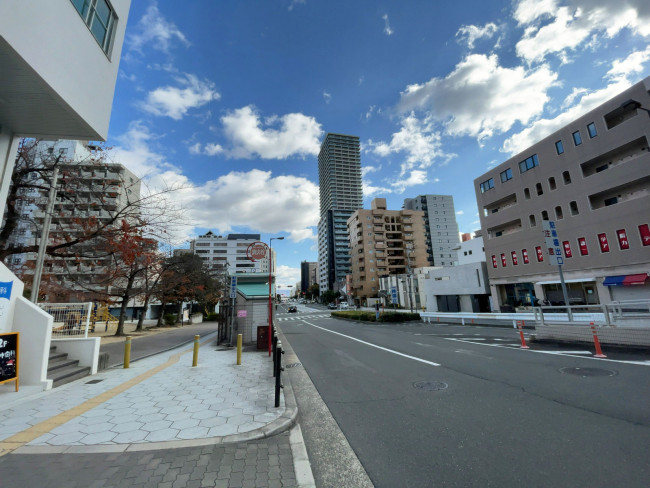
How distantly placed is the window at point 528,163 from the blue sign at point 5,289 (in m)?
41.0

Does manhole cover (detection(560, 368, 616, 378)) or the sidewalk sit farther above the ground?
the sidewalk

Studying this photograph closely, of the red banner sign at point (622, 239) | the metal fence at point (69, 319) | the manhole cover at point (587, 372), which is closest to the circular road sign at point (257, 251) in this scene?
the metal fence at point (69, 319)

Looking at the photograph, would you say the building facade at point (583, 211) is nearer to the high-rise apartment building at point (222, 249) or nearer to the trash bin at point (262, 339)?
the trash bin at point (262, 339)

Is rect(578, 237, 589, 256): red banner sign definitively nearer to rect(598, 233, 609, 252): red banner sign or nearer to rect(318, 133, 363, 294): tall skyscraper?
rect(598, 233, 609, 252): red banner sign

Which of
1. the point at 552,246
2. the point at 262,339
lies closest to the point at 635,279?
the point at 552,246

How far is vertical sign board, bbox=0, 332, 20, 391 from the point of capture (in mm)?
5911

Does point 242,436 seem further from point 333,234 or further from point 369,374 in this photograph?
point 333,234

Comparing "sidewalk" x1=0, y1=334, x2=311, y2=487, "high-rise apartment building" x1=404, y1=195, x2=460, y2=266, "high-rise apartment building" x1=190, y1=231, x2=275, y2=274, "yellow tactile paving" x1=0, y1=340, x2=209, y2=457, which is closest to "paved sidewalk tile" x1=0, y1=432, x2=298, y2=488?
"sidewalk" x1=0, y1=334, x2=311, y2=487

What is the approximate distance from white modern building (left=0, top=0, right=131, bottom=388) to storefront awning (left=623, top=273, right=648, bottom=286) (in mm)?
34787

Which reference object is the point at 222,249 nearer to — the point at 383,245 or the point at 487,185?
the point at 383,245

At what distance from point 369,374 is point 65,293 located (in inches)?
943

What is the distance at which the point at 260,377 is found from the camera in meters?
7.46

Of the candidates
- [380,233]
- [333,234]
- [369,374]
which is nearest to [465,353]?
[369,374]

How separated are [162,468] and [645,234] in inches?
1327
